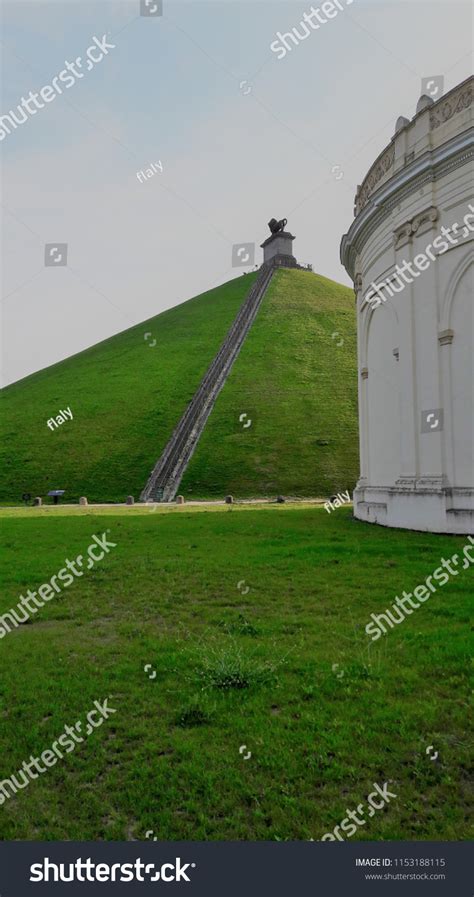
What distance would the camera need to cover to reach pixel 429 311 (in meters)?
16.9

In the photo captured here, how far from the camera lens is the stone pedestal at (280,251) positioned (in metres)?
91.9

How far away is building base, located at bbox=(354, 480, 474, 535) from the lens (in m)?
15.2

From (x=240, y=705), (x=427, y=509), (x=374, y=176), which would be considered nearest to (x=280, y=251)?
(x=374, y=176)

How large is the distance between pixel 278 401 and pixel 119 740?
46292mm

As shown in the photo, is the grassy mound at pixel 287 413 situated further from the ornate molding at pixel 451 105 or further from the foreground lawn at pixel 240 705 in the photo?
the foreground lawn at pixel 240 705

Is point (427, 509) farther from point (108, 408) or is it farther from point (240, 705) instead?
point (108, 408)

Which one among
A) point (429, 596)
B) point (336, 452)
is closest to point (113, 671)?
point (429, 596)

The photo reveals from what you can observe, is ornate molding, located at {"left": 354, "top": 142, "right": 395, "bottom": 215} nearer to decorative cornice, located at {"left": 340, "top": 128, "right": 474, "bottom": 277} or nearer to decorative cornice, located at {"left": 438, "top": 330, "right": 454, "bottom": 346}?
decorative cornice, located at {"left": 340, "top": 128, "right": 474, "bottom": 277}

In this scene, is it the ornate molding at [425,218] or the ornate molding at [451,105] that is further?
the ornate molding at [425,218]

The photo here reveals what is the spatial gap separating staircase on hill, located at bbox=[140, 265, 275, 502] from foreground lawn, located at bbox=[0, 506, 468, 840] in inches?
1046

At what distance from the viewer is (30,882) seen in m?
3.98

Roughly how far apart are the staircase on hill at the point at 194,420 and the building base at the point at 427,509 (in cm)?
2063

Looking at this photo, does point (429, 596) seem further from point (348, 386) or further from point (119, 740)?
point (348, 386)

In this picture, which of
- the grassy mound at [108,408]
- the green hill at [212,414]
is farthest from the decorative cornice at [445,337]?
the grassy mound at [108,408]
